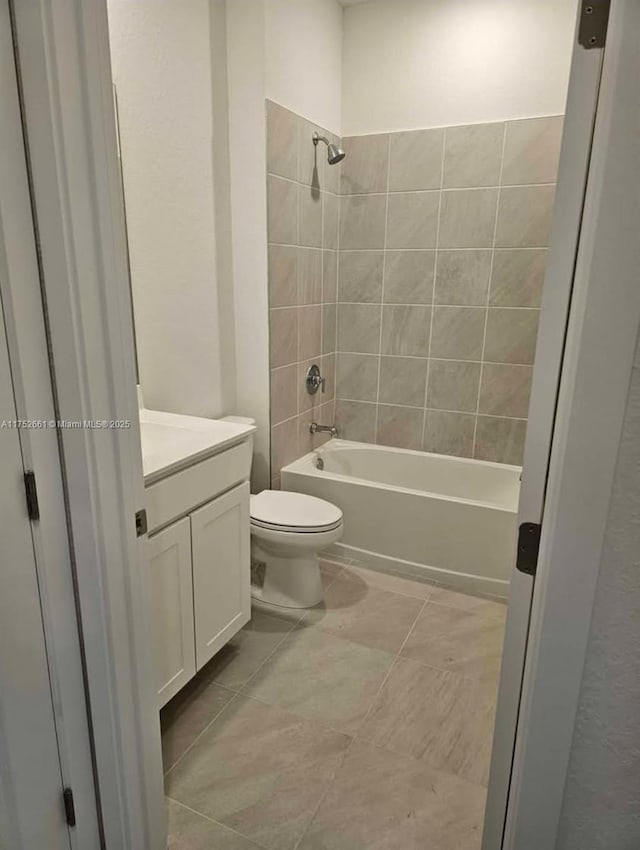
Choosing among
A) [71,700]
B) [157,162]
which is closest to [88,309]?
[71,700]

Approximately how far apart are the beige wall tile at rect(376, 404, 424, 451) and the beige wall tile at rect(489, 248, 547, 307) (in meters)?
0.75

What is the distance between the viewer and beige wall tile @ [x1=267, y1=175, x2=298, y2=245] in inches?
92.0

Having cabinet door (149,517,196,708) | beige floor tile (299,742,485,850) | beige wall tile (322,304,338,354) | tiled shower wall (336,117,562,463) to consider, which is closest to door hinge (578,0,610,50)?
cabinet door (149,517,196,708)

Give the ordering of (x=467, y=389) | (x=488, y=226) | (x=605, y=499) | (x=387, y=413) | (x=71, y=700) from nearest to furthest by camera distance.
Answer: (x=605, y=499) < (x=71, y=700) < (x=488, y=226) < (x=467, y=389) < (x=387, y=413)

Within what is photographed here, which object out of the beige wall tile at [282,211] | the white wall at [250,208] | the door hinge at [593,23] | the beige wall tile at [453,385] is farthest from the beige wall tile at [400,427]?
the door hinge at [593,23]

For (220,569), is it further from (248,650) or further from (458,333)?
(458,333)

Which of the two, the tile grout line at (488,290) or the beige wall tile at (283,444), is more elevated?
the tile grout line at (488,290)

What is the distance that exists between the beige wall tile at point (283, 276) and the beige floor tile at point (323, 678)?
1458mm

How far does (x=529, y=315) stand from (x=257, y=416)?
1.45 meters

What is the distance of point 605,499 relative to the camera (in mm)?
689

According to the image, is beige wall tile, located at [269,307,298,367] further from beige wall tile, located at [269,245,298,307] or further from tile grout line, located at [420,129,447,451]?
tile grout line, located at [420,129,447,451]

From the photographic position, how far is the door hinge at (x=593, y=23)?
25.0 inches

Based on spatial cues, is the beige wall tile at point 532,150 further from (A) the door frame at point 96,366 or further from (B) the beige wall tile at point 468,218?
(A) the door frame at point 96,366

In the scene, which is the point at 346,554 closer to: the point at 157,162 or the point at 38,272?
the point at 157,162
